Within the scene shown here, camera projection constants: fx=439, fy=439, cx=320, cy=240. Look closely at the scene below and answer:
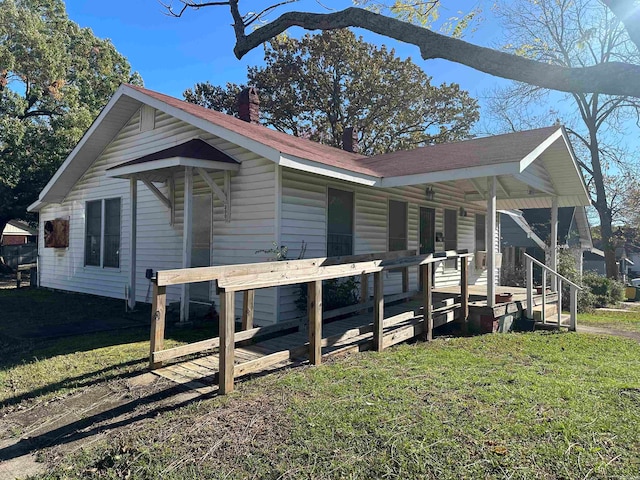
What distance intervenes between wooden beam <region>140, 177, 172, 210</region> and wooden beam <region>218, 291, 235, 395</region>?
18.1 ft

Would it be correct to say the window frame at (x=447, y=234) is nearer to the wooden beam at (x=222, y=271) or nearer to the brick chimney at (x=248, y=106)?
the brick chimney at (x=248, y=106)

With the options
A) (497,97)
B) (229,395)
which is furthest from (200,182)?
(497,97)

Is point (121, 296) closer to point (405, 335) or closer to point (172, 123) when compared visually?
point (172, 123)

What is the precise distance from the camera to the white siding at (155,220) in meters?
7.50

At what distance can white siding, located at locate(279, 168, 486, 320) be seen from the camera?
7.46 metres

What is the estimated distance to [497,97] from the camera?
78.6 ft

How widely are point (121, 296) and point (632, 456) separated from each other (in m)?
10.2

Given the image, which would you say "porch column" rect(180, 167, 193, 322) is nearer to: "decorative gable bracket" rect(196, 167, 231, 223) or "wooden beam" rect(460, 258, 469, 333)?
"decorative gable bracket" rect(196, 167, 231, 223)

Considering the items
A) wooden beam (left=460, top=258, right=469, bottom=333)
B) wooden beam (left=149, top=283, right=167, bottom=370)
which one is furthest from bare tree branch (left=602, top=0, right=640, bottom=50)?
wooden beam (left=460, top=258, right=469, bottom=333)

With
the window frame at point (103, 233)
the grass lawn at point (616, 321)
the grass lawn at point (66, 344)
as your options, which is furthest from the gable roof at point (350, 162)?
the grass lawn at point (66, 344)

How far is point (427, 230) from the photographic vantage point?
11.0 metres

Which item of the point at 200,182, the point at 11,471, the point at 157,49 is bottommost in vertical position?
the point at 11,471

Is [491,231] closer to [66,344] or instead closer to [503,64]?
[503,64]

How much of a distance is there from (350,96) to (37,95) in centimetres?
1563
